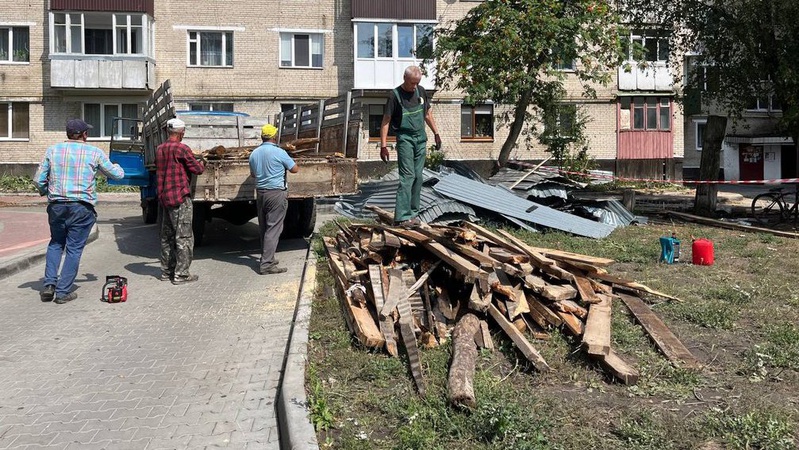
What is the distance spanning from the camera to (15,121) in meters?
29.5

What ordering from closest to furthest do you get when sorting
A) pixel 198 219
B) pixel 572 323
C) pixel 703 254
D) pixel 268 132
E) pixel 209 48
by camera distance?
pixel 572 323 < pixel 703 254 < pixel 268 132 < pixel 198 219 < pixel 209 48

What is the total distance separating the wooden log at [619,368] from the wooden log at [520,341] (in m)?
0.40

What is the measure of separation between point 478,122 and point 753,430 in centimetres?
2846

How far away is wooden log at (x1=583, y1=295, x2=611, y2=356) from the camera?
4812 millimetres

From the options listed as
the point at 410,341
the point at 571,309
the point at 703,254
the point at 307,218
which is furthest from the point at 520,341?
the point at 307,218

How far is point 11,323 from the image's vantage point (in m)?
6.82

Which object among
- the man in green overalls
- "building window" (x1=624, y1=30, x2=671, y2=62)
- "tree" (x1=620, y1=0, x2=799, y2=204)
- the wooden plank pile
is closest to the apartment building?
"building window" (x1=624, y1=30, x2=671, y2=62)

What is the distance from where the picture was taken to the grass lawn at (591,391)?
3.79m

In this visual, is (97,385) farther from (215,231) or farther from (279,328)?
(215,231)

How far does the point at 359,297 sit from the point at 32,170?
2765 cm

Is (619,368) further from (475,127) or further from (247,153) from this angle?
(475,127)

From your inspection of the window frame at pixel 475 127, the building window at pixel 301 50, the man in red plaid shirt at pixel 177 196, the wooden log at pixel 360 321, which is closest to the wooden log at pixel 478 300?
the wooden log at pixel 360 321

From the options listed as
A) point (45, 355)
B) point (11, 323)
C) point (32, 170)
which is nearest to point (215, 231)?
point (11, 323)

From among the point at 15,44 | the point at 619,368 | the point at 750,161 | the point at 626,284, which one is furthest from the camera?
the point at 750,161
